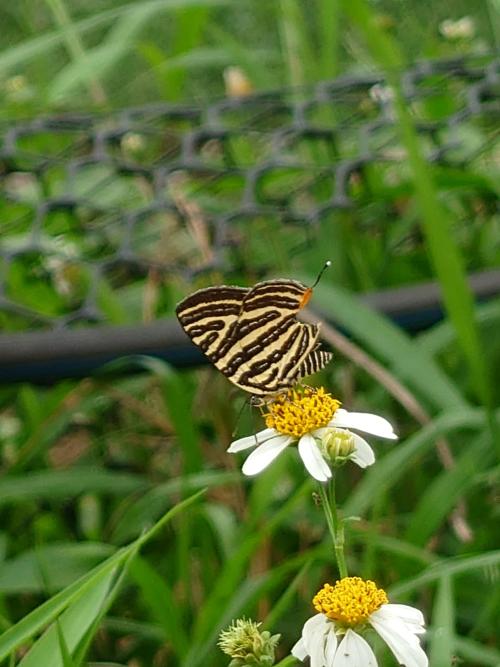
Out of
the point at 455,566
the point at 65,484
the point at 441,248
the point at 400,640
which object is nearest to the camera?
the point at 400,640

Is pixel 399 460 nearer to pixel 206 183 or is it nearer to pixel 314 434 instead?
pixel 314 434

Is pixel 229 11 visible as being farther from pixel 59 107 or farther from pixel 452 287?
pixel 452 287

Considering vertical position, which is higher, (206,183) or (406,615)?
(206,183)

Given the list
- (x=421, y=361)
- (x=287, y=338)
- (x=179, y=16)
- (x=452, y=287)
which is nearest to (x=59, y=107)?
(x=179, y=16)

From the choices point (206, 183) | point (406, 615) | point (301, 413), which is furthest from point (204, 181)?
point (406, 615)

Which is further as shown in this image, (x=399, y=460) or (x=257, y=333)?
(x=399, y=460)

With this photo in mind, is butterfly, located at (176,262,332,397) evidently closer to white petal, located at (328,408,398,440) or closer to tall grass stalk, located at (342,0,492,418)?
white petal, located at (328,408,398,440)

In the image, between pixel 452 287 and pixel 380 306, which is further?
pixel 380 306

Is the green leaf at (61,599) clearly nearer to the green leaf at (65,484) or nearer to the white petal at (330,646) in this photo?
the white petal at (330,646)
